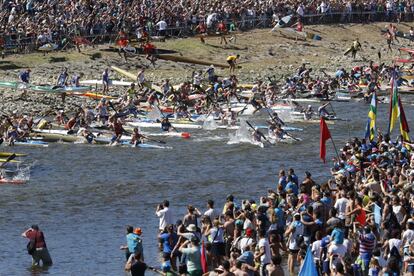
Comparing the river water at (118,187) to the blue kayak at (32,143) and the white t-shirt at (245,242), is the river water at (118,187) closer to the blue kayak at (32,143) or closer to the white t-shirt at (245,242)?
the blue kayak at (32,143)

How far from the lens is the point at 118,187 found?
41562 mm

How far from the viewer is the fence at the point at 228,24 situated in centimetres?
6184

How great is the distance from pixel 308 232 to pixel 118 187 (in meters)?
14.2

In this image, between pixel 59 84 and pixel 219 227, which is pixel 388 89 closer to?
pixel 59 84

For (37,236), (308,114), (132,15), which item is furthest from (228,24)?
(37,236)

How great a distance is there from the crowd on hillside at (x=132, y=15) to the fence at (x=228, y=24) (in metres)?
0.05

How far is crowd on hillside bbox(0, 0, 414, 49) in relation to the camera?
6222 centimetres

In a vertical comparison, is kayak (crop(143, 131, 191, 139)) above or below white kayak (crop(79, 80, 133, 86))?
below

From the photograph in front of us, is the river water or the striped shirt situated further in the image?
the river water

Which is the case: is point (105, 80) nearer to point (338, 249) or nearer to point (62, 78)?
point (62, 78)

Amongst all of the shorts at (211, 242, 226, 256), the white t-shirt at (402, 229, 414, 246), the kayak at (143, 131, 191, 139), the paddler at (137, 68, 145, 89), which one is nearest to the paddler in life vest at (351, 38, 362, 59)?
the paddler at (137, 68, 145, 89)

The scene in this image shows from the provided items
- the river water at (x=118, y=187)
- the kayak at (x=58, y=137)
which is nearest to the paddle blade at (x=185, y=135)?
the river water at (x=118, y=187)

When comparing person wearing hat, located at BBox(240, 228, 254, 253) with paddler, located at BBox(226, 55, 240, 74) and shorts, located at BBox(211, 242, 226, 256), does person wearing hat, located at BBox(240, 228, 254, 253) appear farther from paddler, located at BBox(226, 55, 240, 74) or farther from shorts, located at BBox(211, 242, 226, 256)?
paddler, located at BBox(226, 55, 240, 74)

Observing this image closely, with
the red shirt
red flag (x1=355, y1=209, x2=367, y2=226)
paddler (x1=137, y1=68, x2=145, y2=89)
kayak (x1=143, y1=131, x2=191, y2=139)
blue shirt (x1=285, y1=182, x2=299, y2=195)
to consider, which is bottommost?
kayak (x1=143, y1=131, x2=191, y2=139)
